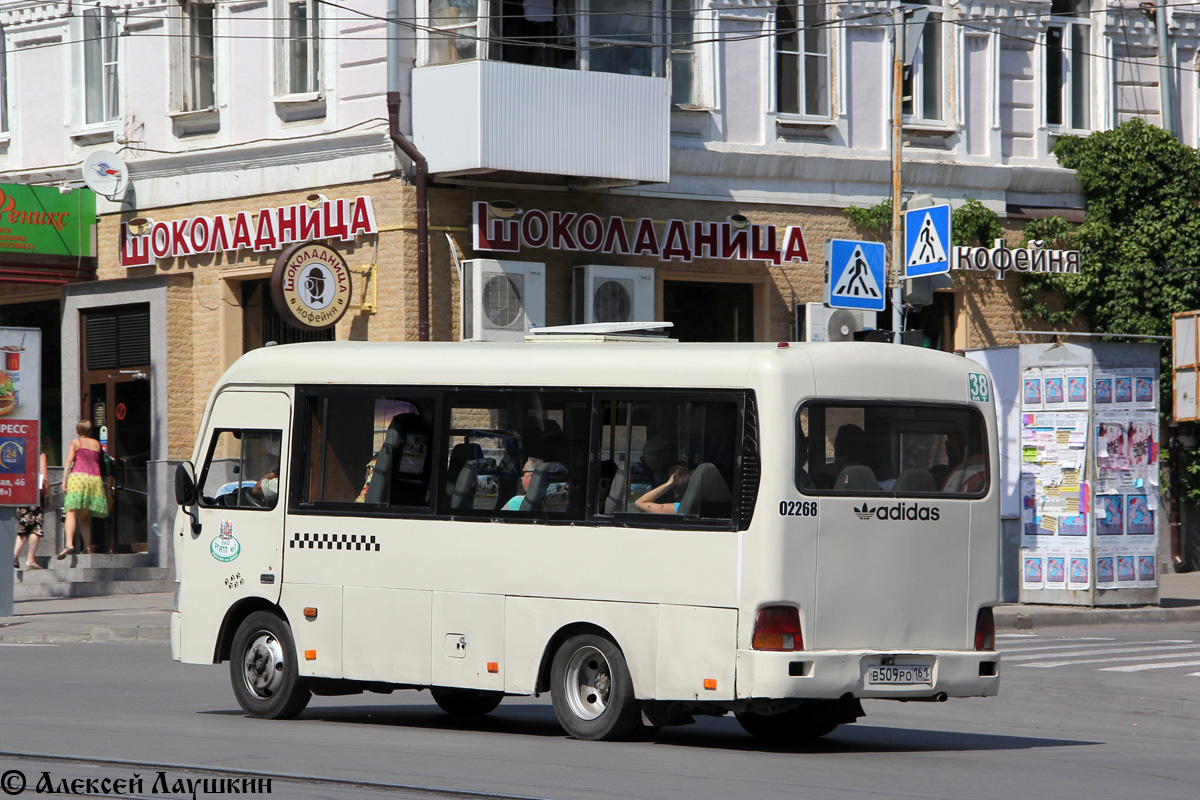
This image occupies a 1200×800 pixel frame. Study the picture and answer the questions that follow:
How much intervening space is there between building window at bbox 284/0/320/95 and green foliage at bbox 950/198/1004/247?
376 inches

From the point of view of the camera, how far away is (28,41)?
90.2 ft

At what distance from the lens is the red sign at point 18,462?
67.9 ft

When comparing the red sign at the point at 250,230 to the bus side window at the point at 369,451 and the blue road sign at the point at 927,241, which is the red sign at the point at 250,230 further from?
the bus side window at the point at 369,451

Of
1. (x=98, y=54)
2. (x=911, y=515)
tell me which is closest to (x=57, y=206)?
(x=98, y=54)

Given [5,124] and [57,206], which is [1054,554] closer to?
[57,206]

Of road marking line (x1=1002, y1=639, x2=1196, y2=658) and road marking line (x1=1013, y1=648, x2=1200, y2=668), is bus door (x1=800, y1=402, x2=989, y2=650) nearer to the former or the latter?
road marking line (x1=1013, y1=648, x2=1200, y2=668)

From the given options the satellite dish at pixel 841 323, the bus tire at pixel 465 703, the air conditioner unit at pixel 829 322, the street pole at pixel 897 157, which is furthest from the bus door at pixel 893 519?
the satellite dish at pixel 841 323

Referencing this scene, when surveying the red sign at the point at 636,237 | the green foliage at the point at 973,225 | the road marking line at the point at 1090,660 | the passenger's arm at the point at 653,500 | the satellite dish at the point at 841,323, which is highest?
the green foliage at the point at 973,225

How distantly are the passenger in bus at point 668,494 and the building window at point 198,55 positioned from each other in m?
16.5

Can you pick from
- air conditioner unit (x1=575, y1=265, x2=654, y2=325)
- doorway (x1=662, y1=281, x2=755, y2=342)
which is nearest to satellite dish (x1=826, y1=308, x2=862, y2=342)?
air conditioner unit (x1=575, y1=265, x2=654, y2=325)

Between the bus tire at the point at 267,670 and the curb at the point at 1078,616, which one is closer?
the bus tire at the point at 267,670

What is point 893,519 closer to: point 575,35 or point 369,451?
point 369,451

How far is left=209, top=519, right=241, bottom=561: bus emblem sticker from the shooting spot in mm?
12492

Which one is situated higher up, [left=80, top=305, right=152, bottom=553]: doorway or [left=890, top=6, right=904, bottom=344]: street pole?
[left=890, top=6, right=904, bottom=344]: street pole
